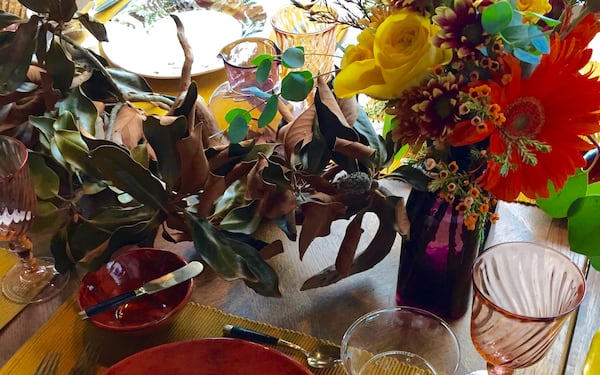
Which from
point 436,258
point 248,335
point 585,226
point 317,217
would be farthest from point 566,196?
point 248,335

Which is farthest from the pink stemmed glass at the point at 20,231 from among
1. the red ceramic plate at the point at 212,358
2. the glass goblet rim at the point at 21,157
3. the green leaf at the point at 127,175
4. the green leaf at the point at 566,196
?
the green leaf at the point at 566,196

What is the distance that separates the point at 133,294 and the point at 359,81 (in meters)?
0.38

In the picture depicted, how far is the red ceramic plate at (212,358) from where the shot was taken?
0.66m

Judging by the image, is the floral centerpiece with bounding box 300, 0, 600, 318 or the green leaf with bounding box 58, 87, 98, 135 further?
the green leaf with bounding box 58, 87, 98, 135

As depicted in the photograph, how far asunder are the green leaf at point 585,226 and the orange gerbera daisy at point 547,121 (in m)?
0.16

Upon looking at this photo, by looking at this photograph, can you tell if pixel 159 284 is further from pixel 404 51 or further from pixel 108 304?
pixel 404 51

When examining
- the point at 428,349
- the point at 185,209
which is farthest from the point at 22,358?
the point at 428,349

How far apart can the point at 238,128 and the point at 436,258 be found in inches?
10.4

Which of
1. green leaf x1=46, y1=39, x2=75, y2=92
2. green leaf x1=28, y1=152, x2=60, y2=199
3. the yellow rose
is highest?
the yellow rose

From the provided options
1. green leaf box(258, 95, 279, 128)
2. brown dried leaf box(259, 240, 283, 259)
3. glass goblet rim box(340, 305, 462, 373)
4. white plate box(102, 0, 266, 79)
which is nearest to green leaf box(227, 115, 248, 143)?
green leaf box(258, 95, 279, 128)

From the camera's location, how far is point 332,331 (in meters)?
0.74

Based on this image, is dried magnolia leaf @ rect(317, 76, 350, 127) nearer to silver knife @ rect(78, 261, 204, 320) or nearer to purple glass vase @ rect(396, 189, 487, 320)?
purple glass vase @ rect(396, 189, 487, 320)

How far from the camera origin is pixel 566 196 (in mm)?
678

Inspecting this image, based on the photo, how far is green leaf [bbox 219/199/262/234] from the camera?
722mm
